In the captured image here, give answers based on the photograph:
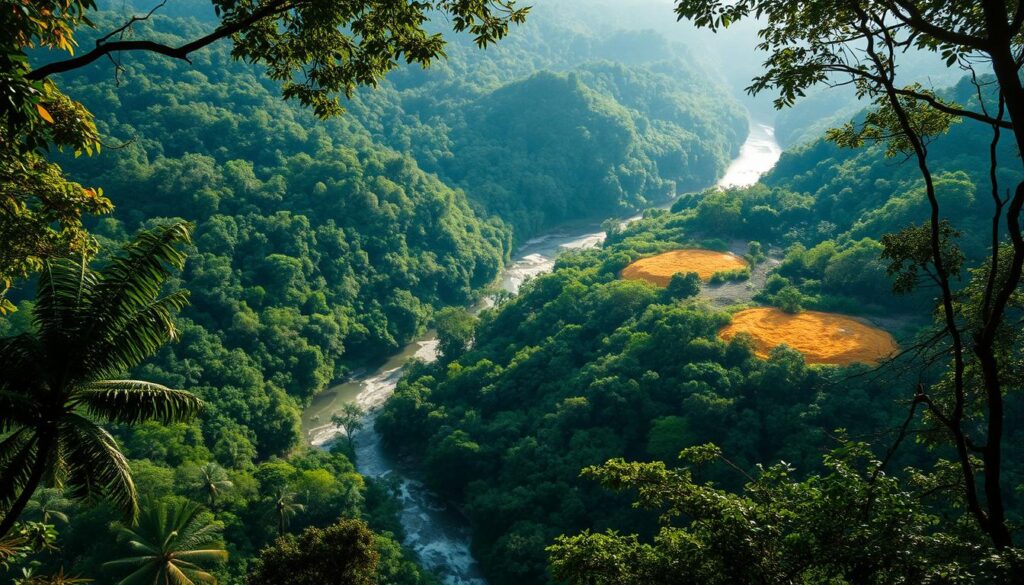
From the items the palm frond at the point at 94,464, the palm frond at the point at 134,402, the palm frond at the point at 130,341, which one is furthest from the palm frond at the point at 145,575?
the palm frond at the point at 130,341

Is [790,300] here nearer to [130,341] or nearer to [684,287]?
[684,287]

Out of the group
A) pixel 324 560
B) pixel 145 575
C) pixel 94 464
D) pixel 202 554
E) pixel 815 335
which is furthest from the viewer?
pixel 815 335

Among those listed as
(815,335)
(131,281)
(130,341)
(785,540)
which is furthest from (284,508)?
(815,335)

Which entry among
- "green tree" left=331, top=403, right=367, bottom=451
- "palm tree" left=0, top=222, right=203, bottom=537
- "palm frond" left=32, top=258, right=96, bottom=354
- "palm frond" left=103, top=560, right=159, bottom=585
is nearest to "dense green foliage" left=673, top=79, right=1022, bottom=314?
"green tree" left=331, top=403, right=367, bottom=451

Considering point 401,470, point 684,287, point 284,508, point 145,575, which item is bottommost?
point 401,470

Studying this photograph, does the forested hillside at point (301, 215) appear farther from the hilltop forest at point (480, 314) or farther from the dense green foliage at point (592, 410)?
the dense green foliage at point (592, 410)

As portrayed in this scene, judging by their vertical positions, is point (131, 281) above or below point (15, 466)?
above

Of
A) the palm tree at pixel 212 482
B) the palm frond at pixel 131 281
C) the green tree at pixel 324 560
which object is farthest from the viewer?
the palm tree at pixel 212 482
